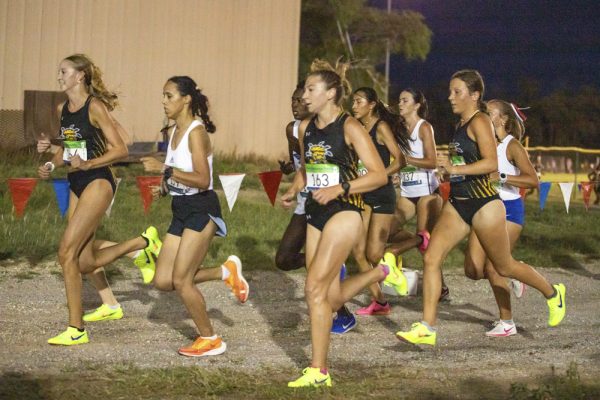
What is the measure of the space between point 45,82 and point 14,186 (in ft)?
43.9

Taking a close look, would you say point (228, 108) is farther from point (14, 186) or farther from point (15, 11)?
point (14, 186)

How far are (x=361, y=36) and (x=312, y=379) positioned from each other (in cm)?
3840

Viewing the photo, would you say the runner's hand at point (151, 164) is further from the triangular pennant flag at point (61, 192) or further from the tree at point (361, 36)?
the tree at point (361, 36)

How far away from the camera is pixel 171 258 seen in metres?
7.92

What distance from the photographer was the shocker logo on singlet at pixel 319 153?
707 cm

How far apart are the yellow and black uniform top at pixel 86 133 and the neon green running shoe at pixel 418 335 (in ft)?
8.71

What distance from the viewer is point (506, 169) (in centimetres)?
945

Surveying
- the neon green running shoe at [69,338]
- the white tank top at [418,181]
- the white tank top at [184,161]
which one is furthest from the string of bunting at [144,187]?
the white tank top at [184,161]

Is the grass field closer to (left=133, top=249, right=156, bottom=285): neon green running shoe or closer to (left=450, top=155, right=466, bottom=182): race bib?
(left=133, top=249, right=156, bottom=285): neon green running shoe

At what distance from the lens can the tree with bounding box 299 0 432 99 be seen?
4191cm

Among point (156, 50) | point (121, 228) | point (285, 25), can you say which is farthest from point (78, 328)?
point (285, 25)

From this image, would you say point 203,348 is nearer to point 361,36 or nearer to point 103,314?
point 103,314

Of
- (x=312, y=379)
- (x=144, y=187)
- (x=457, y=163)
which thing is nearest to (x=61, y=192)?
(x=144, y=187)

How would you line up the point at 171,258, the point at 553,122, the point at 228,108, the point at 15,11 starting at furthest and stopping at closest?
the point at 553,122
the point at 228,108
the point at 15,11
the point at 171,258
